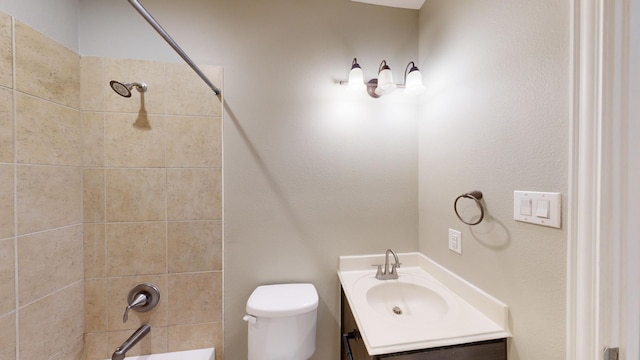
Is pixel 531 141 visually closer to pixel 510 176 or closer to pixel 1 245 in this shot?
pixel 510 176

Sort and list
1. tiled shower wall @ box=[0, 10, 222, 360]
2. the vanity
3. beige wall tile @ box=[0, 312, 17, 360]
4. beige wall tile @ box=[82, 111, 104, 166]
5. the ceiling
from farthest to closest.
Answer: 1. the ceiling
2. beige wall tile @ box=[82, 111, 104, 166]
3. tiled shower wall @ box=[0, 10, 222, 360]
4. beige wall tile @ box=[0, 312, 17, 360]
5. the vanity

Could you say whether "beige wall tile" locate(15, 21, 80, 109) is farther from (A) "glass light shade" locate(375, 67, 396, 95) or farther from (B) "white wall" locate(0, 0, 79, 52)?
(A) "glass light shade" locate(375, 67, 396, 95)

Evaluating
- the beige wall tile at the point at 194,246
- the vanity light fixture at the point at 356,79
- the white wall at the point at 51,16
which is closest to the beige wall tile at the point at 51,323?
the beige wall tile at the point at 194,246

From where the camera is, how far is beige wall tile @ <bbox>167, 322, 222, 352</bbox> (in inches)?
47.7

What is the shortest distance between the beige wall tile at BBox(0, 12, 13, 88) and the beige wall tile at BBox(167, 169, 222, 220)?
0.65 m

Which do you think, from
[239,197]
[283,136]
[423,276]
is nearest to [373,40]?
[283,136]

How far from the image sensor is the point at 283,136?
126 centimetres

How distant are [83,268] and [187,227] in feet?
1.83

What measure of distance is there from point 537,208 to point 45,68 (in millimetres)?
2064

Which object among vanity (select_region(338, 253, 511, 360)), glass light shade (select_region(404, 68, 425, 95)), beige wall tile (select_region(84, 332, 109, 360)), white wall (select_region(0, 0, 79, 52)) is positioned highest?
white wall (select_region(0, 0, 79, 52))

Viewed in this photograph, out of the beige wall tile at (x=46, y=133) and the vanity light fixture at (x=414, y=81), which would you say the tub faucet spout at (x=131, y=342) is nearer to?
the beige wall tile at (x=46, y=133)

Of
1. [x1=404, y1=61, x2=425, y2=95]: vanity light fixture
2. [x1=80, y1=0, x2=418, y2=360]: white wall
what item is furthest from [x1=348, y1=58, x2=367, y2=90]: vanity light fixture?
[x1=404, y1=61, x2=425, y2=95]: vanity light fixture

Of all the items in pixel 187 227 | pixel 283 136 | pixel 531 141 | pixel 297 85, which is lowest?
pixel 187 227

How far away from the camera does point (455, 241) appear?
1046mm
